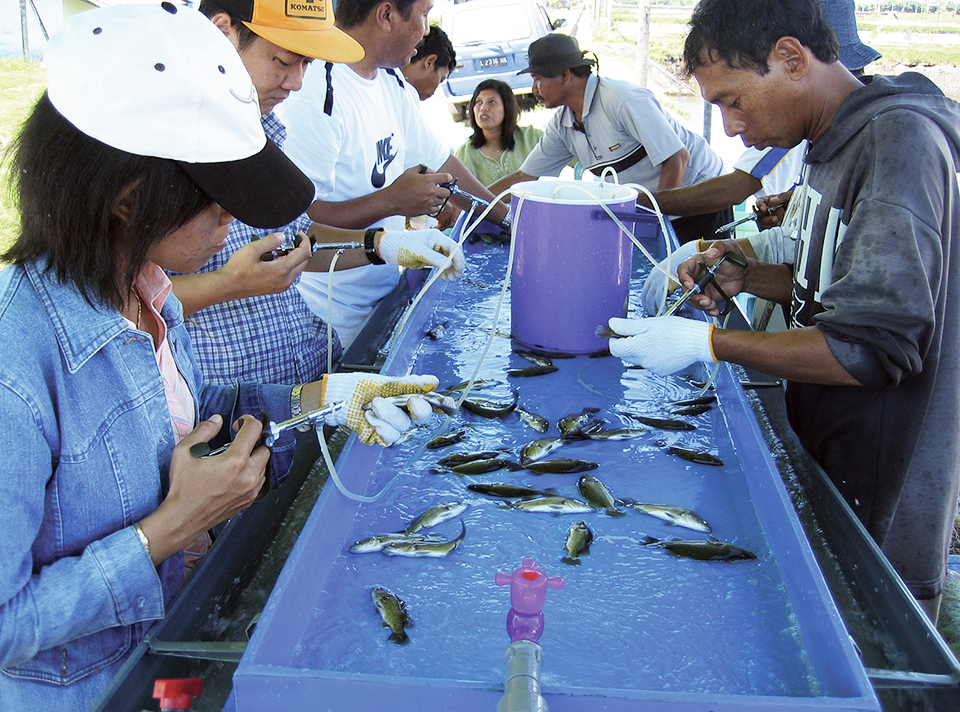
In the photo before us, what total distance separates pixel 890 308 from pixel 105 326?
5.64ft

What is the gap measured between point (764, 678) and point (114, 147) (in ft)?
4.72

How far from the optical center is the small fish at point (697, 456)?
197 cm

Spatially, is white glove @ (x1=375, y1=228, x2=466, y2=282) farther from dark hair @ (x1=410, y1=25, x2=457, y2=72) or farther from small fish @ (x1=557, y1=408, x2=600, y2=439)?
dark hair @ (x1=410, y1=25, x2=457, y2=72)

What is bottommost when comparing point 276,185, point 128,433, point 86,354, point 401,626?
point 401,626

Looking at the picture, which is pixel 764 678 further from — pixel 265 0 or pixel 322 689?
pixel 265 0

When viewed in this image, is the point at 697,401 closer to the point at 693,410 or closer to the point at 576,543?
the point at 693,410

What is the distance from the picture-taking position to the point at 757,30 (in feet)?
6.58

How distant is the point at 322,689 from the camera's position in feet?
3.66

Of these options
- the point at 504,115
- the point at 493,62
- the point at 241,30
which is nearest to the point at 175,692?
the point at 241,30

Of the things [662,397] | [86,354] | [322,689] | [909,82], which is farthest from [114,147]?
[909,82]

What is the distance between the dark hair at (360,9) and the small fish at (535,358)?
167cm

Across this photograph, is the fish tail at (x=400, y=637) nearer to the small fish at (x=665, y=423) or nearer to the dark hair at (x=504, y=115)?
the small fish at (x=665, y=423)

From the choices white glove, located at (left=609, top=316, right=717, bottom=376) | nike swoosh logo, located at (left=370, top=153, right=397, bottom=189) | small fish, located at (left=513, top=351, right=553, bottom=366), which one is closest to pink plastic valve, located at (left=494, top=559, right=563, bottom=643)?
white glove, located at (left=609, top=316, right=717, bottom=376)

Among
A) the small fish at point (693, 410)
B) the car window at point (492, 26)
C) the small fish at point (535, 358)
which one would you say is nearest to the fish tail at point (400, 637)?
the small fish at point (693, 410)
